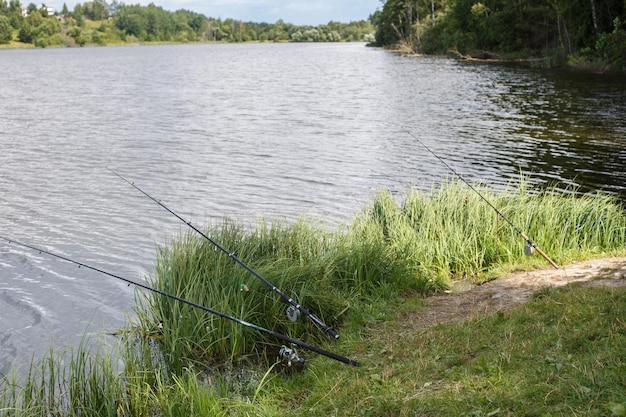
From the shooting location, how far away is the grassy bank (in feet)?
16.6

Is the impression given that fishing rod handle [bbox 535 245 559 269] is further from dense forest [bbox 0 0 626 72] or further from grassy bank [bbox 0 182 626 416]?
dense forest [bbox 0 0 626 72]

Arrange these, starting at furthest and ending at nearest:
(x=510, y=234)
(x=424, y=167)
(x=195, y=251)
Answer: (x=424, y=167) → (x=510, y=234) → (x=195, y=251)

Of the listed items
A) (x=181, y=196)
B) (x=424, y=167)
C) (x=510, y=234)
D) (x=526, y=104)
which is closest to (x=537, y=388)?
(x=510, y=234)

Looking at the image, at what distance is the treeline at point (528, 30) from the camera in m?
39.6

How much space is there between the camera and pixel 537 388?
4750mm

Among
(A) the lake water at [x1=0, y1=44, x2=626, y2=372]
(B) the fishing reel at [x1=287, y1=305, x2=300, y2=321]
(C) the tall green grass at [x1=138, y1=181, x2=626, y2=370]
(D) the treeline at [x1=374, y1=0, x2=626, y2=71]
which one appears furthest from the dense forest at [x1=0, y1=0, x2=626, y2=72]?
(B) the fishing reel at [x1=287, y1=305, x2=300, y2=321]

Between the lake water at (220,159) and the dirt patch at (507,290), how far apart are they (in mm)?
3570

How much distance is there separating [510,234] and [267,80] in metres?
42.1

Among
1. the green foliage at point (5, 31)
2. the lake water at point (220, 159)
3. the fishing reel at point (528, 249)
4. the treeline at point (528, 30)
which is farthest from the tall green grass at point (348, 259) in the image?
the green foliage at point (5, 31)

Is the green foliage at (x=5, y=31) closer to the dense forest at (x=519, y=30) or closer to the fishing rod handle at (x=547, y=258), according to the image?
the dense forest at (x=519, y=30)

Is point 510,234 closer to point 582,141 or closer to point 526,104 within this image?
point 582,141

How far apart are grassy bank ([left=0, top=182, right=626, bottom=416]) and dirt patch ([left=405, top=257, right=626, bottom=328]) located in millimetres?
269

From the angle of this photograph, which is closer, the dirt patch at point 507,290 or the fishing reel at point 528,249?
the dirt patch at point 507,290

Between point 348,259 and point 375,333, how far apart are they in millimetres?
1480
